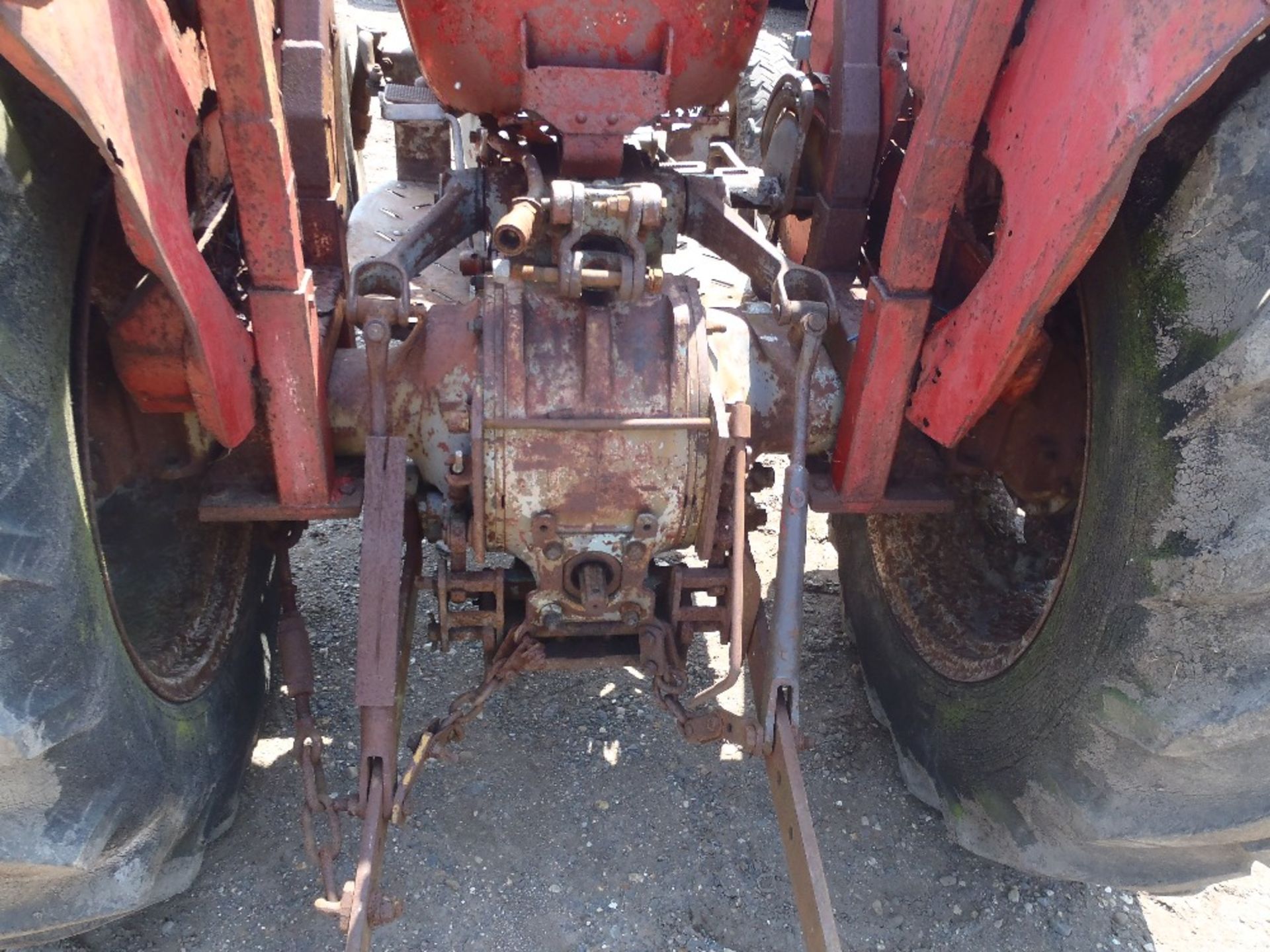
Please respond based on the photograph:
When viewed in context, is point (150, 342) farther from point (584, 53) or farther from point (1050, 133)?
point (1050, 133)

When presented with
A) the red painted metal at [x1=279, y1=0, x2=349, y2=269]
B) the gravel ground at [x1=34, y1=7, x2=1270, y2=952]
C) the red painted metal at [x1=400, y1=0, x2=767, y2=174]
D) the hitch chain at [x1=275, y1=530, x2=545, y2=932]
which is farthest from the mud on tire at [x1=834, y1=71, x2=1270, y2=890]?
the red painted metal at [x1=279, y1=0, x2=349, y2=269]

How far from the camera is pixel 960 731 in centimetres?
190

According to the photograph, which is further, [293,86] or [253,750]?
[253,750]

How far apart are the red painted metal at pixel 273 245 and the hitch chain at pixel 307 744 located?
36 centimetres

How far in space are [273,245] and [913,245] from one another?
1.02 metres

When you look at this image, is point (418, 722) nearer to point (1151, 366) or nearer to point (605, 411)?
point (605, 411)

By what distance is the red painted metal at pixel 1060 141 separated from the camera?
3.65 feet

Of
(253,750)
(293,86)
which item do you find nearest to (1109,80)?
(293,86)

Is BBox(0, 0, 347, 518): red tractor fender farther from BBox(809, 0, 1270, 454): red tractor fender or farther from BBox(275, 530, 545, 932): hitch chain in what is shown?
BBox(809, 0, 1270, 454): red tractor fender

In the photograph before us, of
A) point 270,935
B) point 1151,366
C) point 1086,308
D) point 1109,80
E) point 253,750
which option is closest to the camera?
point 1109,80

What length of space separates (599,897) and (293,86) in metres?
1.67

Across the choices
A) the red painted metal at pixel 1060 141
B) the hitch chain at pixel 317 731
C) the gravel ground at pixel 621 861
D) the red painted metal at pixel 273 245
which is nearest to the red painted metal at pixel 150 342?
the red painted metal at pixel 273 245

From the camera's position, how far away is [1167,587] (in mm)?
1340

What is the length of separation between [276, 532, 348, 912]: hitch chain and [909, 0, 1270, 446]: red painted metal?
47.8 inches
